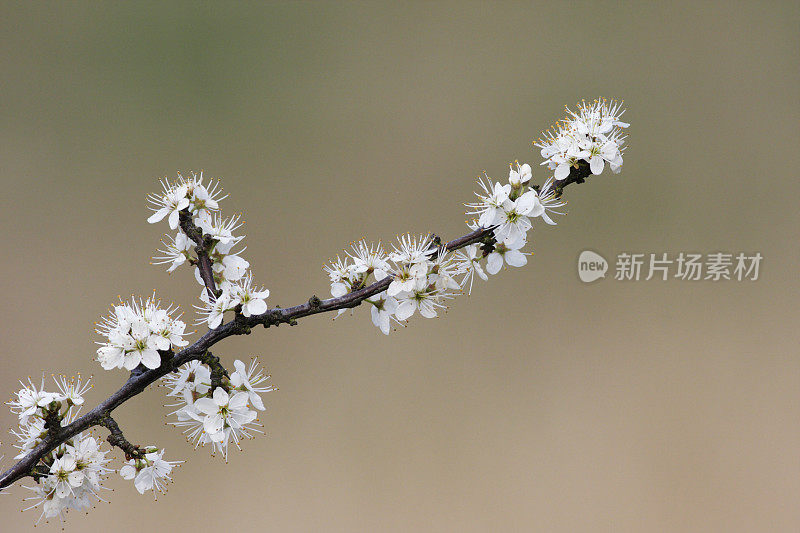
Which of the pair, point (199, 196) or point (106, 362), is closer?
point (106, 362)

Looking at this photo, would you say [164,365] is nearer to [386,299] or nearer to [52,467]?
[52,467]

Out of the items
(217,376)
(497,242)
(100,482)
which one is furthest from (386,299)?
(100,482)

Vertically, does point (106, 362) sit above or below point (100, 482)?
above

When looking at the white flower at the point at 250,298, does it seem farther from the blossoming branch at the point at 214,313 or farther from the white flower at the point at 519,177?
the white flower at the point at 519,177

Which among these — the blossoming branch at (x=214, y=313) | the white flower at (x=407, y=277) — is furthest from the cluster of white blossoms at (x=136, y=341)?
the white flower at (x=407, y=277)

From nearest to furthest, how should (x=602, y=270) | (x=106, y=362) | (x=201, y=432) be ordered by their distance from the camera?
(x=106, y=362), (x=201, y=432), (x=602, y=270)

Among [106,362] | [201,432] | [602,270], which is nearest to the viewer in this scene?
[106,362]

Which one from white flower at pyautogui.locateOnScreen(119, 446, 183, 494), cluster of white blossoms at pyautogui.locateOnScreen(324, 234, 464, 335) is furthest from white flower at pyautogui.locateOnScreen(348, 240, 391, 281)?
white flower at pyautogui.locateOnScreen(119, 446, 183, 494)

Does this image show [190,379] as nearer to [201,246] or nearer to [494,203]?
[201,246]
